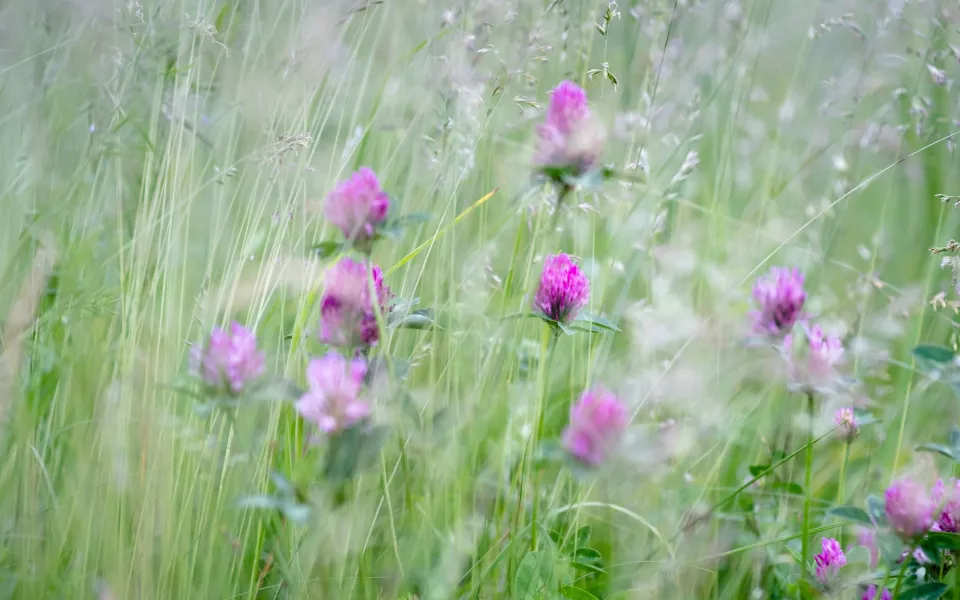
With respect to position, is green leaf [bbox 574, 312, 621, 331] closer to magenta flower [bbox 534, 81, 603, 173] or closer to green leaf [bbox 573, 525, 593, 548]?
magenta flower [bbox 534, 81, 603, 173]

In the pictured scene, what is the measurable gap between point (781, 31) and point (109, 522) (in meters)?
3.02

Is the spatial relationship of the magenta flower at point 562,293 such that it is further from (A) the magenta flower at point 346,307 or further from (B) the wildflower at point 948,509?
(B) the wildflower at point 948,509

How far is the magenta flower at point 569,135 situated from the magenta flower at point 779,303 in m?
0.32

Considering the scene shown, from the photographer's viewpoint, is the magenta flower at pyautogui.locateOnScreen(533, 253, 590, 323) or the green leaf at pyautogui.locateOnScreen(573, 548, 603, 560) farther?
the green leaf at pyautogui.locateOnScreen(573, 548, 603, 560)

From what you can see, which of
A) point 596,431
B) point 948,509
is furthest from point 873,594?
point 596,431

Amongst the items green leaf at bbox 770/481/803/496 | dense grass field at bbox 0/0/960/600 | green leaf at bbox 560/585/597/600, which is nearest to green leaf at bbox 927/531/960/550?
dense grass field at bbox 0/0/960/600

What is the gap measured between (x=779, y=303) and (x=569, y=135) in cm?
36

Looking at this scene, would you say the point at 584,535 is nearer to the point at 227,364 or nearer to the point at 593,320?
the point at 593,320

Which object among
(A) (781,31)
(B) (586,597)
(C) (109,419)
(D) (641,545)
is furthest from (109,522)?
(A) (781,31)

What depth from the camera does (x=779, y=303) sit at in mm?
1040

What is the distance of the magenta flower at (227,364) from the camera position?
2.45 ft

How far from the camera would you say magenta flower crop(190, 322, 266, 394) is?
75cm

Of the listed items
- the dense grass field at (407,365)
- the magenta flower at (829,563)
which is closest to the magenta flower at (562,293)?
the dense grass field at (407,365)

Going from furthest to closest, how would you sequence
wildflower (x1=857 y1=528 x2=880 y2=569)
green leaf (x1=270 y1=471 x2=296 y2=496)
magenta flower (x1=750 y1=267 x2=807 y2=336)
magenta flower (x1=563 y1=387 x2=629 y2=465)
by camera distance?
wildflower (x1=857 y1=528 x2=880 y2=569)
magenta flower (x1=750 y1=267 x2=807 y2=336)
magenta flower (x1=563 y1=387 x2=629 y2=465)
green leaf (x1=270 y1=471 x2=296 y2=496)
